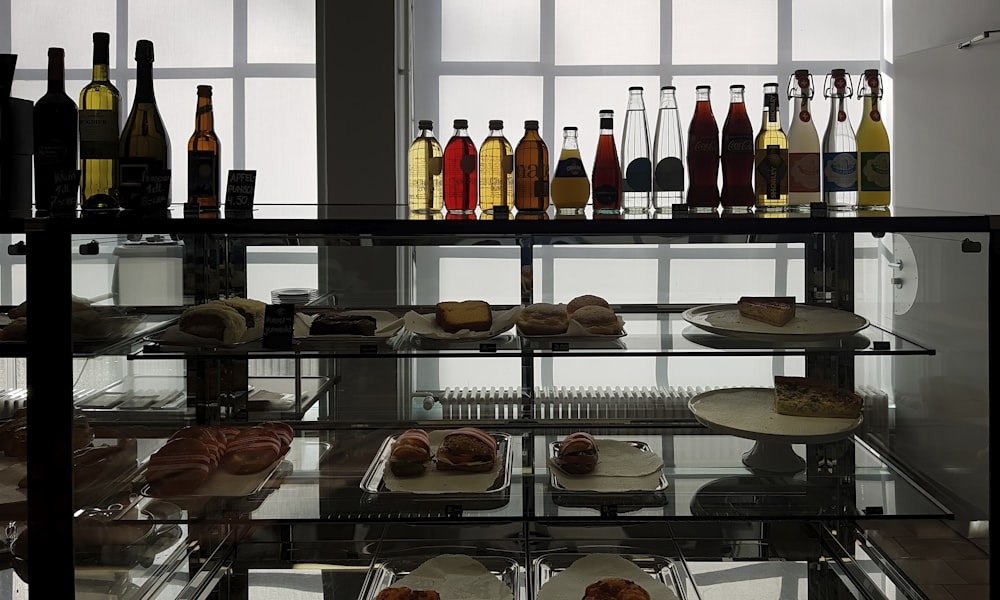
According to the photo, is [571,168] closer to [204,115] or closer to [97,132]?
[204,115]

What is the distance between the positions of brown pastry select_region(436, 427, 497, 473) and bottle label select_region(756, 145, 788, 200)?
860 mm

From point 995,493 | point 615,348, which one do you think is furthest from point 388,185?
point 995,493

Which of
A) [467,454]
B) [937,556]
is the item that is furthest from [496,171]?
A: [937,556]

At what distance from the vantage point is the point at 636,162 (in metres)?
2.00

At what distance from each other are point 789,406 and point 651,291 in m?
0.44

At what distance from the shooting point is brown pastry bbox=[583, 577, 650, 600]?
1993mm

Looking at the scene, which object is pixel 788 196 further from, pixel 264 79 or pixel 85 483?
pixel 264 79

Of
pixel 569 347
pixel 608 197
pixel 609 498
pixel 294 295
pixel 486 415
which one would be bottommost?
pixel 609 498

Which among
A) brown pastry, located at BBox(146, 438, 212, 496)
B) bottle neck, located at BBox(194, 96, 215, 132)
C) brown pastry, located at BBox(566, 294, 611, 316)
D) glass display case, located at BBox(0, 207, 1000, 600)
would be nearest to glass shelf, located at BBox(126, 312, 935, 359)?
glass display case, located at BBox(0, 207, 1000, 600)

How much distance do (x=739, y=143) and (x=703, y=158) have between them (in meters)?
0.08

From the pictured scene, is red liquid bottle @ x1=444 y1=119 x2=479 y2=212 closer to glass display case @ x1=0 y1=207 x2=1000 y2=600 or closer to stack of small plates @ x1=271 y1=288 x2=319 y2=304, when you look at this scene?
glass display case @ x1=0 y1=207 x2=1000 y2=600

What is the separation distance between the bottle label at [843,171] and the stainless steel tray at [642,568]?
104cm

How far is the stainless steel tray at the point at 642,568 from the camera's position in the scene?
222cm

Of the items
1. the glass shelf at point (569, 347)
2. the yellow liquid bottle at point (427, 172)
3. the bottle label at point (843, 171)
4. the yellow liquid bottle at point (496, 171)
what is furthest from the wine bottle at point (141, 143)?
the bottle label at point (843, 171)
